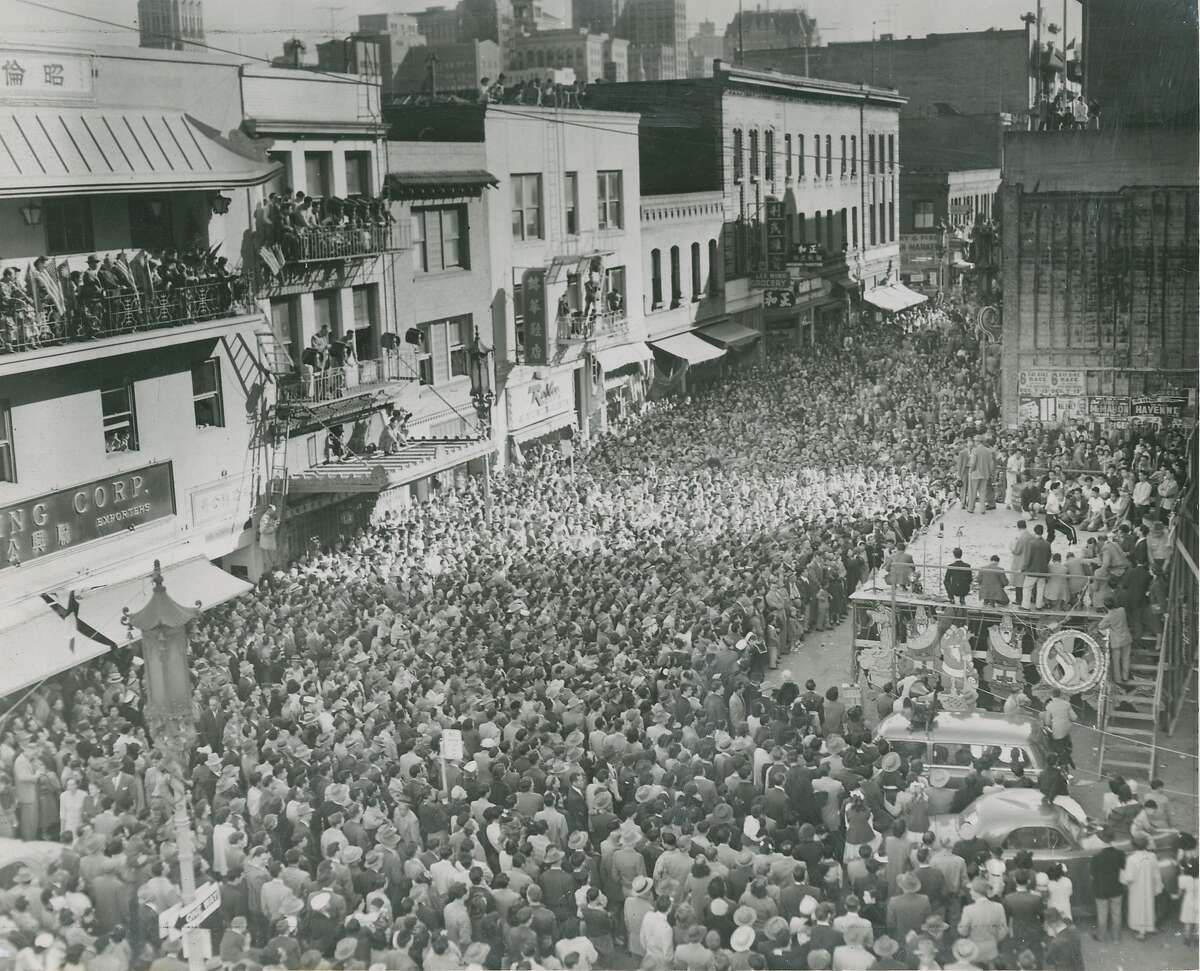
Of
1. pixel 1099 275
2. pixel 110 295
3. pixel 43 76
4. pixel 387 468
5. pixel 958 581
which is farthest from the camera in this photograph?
pixel 1099 275

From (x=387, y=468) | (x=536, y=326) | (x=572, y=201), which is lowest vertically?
(x=387, y=468)

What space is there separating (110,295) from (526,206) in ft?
49.3

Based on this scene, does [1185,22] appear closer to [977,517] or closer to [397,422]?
[977,517]

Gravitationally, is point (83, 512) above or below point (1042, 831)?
above

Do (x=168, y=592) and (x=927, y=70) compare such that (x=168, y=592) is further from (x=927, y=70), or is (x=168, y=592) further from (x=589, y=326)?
(x=927, y=70)

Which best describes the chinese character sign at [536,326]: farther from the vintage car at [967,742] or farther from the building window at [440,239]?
the vintage car at [967,742]

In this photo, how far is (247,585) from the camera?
21.4 meters

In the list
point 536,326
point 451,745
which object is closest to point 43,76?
point 451,745

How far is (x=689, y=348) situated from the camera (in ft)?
123

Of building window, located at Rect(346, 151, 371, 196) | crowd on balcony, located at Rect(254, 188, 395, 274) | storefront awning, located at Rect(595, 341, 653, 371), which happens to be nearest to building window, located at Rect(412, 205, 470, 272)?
crowd on balcony, located at Rect(254, 188, 395, 274)

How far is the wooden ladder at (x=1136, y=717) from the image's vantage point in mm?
17141

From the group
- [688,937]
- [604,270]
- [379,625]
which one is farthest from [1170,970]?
[604,270]

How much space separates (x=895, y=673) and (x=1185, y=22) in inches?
455

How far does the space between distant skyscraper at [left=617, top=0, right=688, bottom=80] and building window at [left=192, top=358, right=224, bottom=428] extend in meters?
9.42
